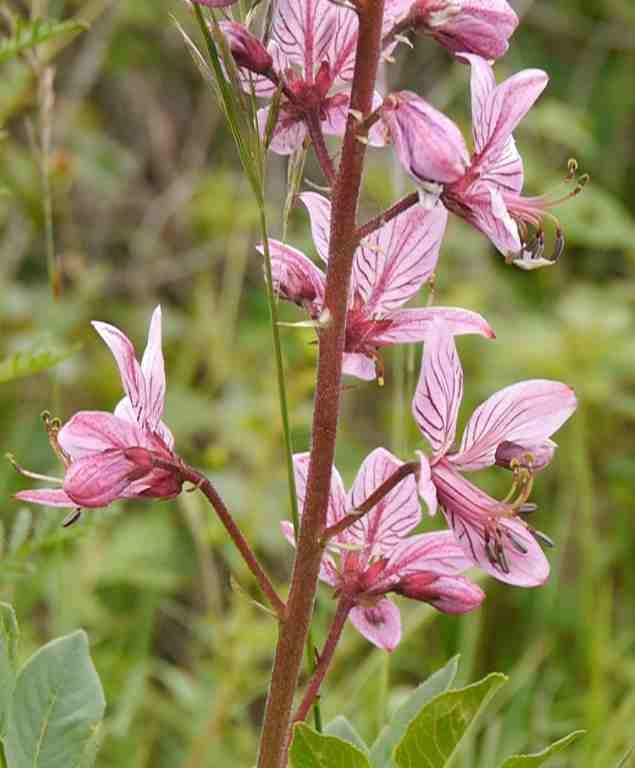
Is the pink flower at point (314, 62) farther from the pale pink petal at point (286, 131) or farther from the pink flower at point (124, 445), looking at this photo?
the pink flower at point (124, 445)

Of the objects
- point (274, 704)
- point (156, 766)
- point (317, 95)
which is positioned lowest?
point (156, 766)

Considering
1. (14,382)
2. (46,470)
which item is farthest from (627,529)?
(14,382)

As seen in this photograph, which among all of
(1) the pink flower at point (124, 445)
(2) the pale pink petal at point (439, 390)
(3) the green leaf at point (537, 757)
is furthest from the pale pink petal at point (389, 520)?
(3) the green leaf at point (537, 757)

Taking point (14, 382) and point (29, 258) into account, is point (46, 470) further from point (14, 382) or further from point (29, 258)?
point (29, 258)

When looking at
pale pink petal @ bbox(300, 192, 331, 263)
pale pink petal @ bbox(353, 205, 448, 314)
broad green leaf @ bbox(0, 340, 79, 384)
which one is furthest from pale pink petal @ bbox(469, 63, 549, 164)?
broad green leaf @ bbox(0, 340, 79, 384)

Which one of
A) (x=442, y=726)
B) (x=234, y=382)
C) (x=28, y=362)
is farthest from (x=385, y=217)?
(x=234, y=382)

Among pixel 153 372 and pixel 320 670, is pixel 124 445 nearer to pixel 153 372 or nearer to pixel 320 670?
pixel 153 372

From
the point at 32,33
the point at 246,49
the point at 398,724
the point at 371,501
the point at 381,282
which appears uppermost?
the point at 246,49
